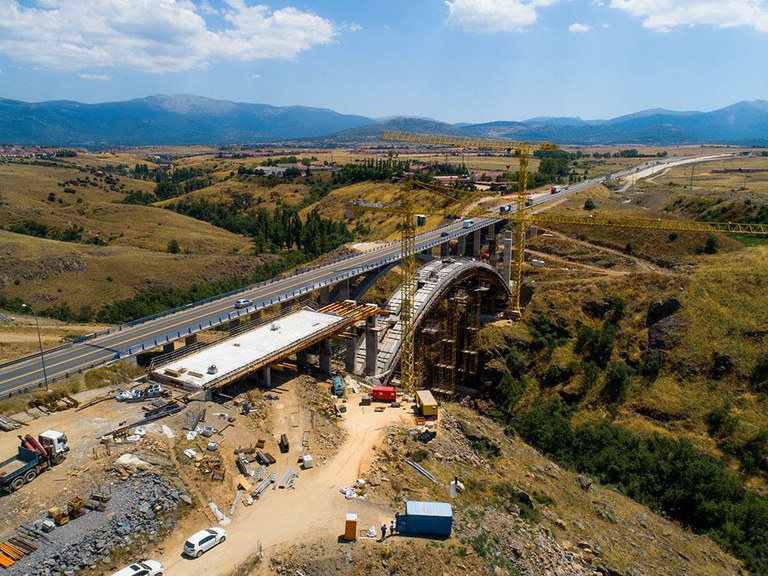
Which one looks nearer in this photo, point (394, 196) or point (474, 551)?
point (474, 551)

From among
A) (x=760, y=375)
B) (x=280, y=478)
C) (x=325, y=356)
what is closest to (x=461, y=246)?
(x=760, y=375)

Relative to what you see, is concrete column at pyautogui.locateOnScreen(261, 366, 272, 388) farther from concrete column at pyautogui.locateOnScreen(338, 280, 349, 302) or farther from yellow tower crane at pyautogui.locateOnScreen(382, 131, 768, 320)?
yellow tower crane at pyautogui.locateOnScreen(382, 131, 768, 320)

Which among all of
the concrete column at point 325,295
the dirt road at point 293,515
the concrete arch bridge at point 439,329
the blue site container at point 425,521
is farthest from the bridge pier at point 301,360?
the blue site container at point 425,521

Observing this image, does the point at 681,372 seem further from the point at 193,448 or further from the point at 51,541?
the point at 51,541

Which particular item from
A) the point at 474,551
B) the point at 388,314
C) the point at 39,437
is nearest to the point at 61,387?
the point at 39,437

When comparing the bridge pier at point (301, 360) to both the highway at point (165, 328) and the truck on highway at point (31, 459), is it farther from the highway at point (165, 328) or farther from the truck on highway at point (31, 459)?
the truck on highway at point (31, 459)

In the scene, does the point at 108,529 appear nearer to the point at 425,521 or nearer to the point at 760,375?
the point at 425,521
